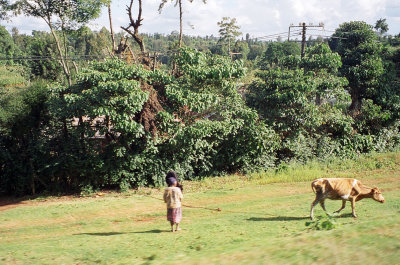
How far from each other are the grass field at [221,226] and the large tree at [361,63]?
6.03 metres

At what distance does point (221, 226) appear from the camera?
38.6 ft

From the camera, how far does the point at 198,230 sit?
11.5 meters

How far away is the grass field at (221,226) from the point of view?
7.31 m

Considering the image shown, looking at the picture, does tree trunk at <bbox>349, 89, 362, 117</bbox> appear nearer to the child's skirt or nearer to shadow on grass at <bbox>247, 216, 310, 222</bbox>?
shadow on grass at <bbox>247, 216, 310, 222</bbox>

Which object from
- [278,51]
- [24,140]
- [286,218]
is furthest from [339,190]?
[278,51]

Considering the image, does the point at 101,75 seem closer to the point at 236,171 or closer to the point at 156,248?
the point at 236,171

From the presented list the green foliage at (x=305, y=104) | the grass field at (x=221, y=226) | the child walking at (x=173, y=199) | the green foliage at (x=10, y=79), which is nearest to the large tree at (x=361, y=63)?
the green foliage at (x=305, y=104)

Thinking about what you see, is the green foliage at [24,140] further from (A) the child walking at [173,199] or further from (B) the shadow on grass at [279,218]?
(B) the shadow on grass at [279,218]

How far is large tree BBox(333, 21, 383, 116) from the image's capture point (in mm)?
26406

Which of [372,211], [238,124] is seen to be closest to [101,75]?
[238,124]

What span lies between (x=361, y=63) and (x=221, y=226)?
19584 millimetres

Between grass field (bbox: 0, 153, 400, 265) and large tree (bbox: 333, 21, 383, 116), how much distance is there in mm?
6030

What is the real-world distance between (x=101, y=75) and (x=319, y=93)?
12737 mm

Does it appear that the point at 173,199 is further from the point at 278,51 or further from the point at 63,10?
the point at 278,51
